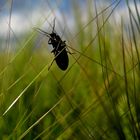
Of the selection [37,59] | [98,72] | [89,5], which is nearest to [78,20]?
[89,5]

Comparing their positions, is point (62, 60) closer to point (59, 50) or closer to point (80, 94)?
point (59, 50)

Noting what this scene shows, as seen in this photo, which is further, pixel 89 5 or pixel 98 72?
pixel 89 5

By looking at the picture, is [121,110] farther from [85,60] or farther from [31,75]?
[31,75]

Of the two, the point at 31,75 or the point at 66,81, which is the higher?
the point at 31,75

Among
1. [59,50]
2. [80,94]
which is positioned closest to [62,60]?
[59,50]
